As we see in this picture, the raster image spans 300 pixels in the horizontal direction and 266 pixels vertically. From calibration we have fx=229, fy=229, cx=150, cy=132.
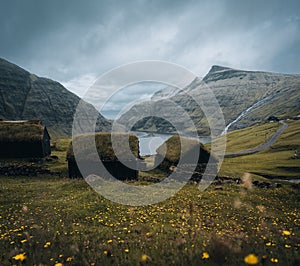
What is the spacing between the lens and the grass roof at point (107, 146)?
1521 inches

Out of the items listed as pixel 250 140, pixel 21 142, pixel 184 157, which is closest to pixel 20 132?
pixel 21 142

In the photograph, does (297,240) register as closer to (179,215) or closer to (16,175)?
(179,215)

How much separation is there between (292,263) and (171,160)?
39.3 meters

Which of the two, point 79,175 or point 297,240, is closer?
point 297,240

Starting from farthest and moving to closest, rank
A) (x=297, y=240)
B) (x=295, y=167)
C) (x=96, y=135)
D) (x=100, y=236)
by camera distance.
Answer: (x=295, y=167), (x=96, y=135), (x=100, y=236), (x=297, y=240)

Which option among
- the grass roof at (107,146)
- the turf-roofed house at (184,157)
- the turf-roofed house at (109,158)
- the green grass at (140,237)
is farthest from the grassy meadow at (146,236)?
the turf-roofed house at (184,157)

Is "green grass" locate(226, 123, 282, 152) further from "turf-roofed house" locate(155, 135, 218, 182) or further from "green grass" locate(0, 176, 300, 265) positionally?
"green grass" locate(0, 176, 300, 265)

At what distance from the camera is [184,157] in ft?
147

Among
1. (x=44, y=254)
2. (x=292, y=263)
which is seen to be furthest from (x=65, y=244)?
(x=292, y=263)

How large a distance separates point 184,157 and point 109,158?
15.1 metres

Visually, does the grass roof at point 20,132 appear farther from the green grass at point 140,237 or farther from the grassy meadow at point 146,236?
the green grass at point 140,237

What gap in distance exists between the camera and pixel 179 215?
12914 millimetres

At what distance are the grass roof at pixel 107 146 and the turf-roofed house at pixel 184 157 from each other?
7430 millimetres

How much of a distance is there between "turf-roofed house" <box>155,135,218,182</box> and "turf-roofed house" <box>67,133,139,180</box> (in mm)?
7858
